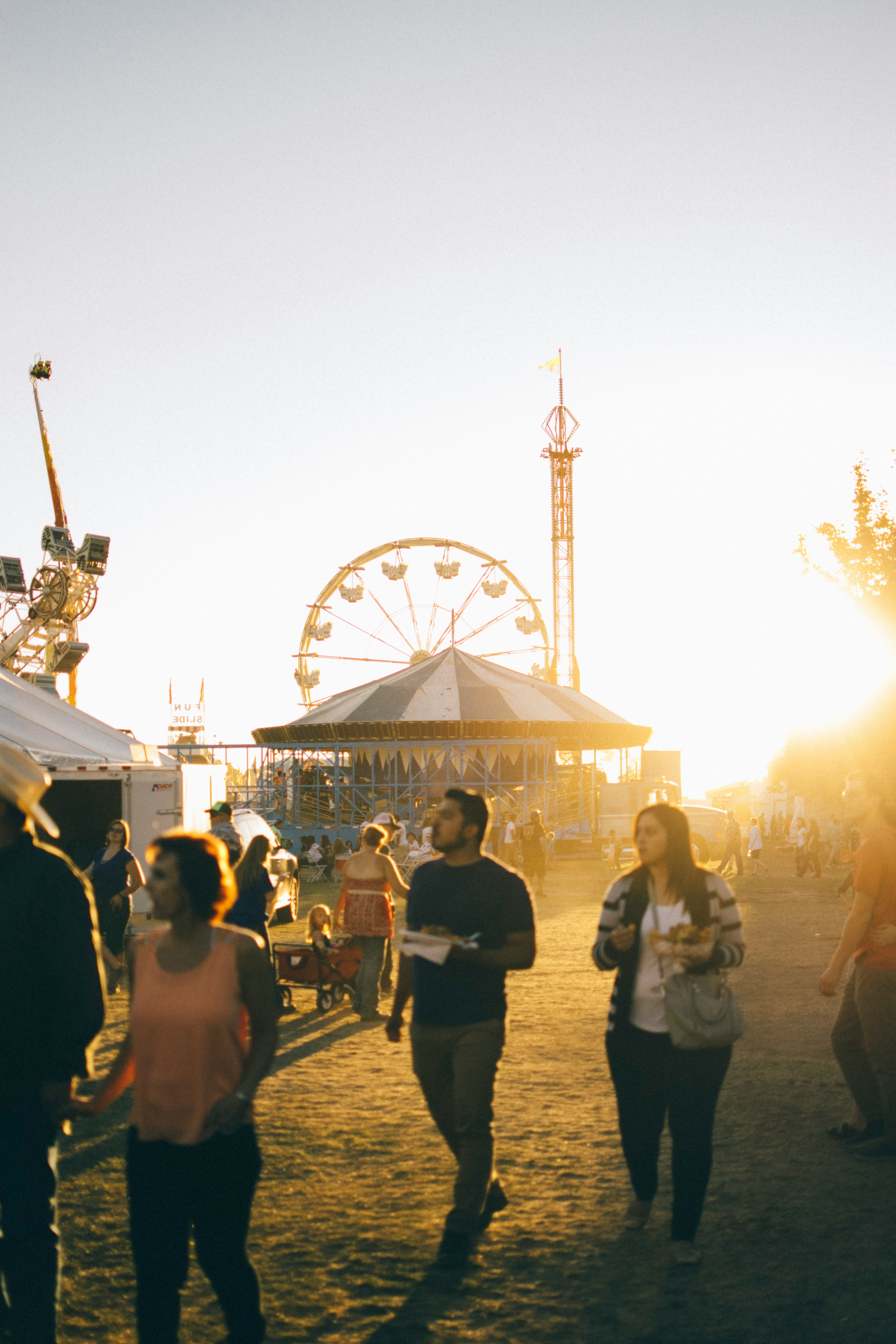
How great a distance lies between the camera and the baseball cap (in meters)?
3.55

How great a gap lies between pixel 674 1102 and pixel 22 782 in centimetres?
273

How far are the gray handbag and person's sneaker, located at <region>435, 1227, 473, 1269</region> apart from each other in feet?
3.73

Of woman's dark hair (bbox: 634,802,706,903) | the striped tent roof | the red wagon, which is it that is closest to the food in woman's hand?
woman's dark hair (bbox: 634,802,706,903)

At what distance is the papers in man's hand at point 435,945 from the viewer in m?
4.79

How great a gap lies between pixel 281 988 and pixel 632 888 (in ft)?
23.3

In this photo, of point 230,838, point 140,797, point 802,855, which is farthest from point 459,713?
point 230,838

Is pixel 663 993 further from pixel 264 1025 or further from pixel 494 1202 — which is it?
pixel 264 1025

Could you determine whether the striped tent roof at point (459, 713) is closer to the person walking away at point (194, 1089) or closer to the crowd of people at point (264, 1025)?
the crowd of people at point (264, 1025)

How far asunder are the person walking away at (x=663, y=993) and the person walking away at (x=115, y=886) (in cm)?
645

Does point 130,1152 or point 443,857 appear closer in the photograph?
point 130,1152

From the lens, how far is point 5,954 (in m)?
3.40

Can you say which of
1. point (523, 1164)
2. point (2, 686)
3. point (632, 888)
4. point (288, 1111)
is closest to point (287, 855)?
point (2, 686)

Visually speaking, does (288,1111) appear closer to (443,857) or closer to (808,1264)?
(443,857)

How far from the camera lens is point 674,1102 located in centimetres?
471
